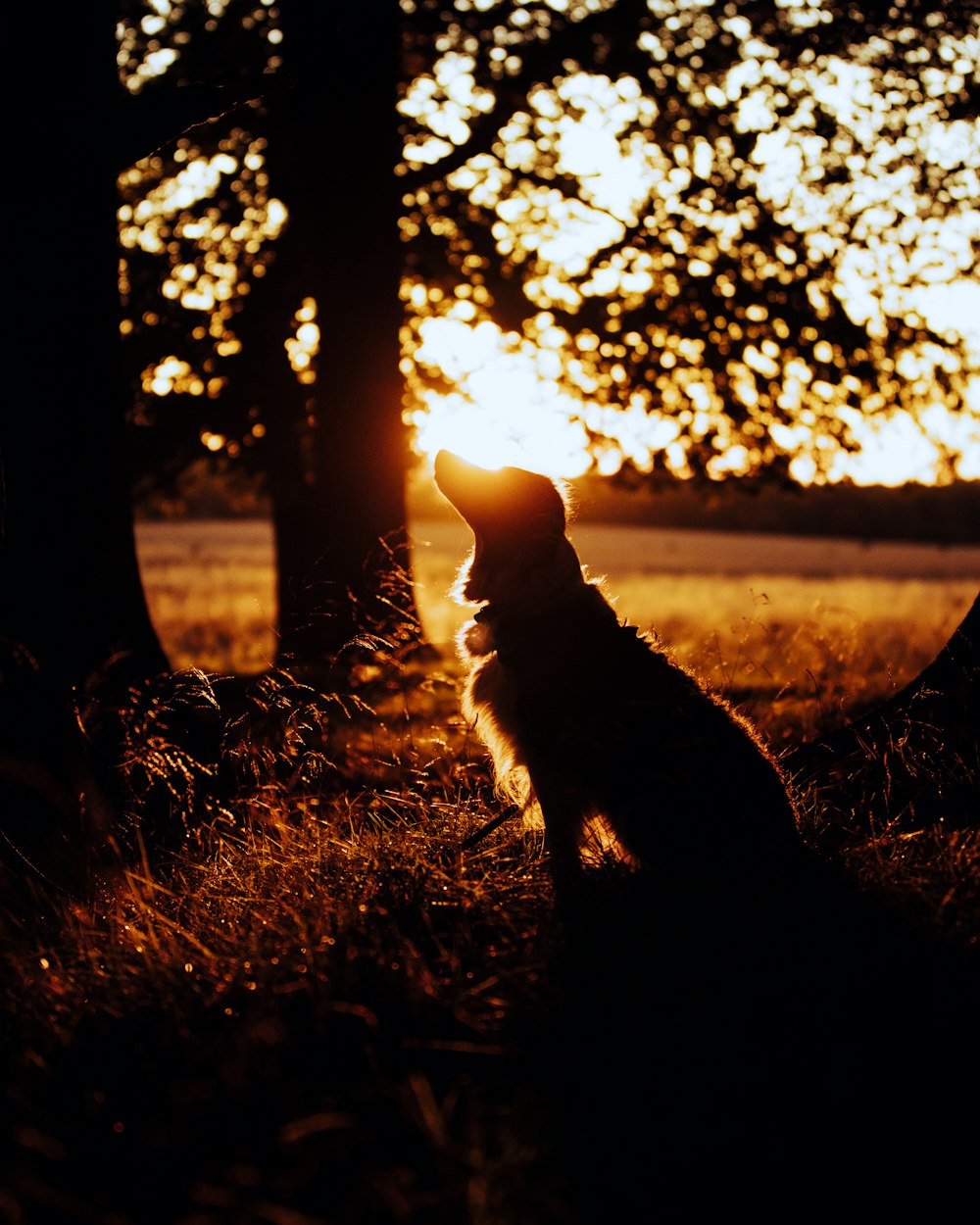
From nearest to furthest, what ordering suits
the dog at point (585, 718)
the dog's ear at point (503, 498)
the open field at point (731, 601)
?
the dog at point (585, 718) → the dog's ear at point (503, 498) → the open field at point (731, 601)

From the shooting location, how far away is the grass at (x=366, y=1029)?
2.05 metres

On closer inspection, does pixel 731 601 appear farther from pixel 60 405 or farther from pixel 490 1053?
pixel 490 1053

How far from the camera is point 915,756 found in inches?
157

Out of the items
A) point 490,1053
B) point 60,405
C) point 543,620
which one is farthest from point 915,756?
point 60,405

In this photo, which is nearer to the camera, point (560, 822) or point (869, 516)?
point (560, 822)

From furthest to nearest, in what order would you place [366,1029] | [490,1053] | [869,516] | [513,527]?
[869,516] < [513,527] < [366,1029] < [490,1053]

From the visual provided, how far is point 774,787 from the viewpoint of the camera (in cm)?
340

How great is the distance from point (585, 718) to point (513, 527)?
2.78ft

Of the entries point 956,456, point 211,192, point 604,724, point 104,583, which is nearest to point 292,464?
point 211,192

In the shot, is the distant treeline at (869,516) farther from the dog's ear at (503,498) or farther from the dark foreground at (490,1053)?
the dark foreground at (490,1053)

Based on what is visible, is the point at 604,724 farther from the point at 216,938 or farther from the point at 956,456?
the point at 956,456

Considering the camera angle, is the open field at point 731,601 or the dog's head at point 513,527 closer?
the dog's head at point 513,527

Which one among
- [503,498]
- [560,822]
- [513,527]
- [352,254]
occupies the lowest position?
[560,822]

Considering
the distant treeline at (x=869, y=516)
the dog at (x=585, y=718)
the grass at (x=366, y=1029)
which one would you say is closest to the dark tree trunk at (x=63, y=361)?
the grass at (x=366, y=1029)
